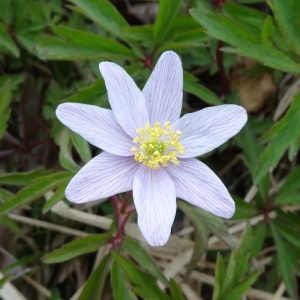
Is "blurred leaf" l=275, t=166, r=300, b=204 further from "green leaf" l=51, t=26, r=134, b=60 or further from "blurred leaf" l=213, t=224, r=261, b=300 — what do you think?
"green leaf" l=51, t=26, r=134, b=60

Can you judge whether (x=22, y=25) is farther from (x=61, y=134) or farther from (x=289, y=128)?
(x=289, y=128)

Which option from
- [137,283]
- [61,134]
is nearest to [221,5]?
[61,134]

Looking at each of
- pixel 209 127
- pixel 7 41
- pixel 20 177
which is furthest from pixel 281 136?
pixel 7 41

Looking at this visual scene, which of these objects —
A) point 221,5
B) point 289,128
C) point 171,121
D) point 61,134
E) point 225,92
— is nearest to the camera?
point 171,121

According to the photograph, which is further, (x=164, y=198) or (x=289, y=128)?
(x=289, y=128)

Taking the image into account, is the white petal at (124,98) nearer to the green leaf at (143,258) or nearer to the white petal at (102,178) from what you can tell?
the white petal at (102,178)

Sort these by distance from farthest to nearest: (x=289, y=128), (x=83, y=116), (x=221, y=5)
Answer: (x=221, y=5), (x=289, y=128), (x=83, y=116)

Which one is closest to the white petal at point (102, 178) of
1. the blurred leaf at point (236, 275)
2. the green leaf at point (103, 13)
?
the blurred leaf at point (236, 275)
